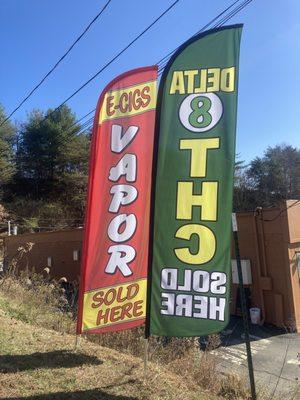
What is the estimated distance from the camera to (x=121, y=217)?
5902 millimetres

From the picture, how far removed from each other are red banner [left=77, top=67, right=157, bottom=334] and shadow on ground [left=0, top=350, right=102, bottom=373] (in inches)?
13.6

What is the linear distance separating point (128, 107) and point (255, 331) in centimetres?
1203

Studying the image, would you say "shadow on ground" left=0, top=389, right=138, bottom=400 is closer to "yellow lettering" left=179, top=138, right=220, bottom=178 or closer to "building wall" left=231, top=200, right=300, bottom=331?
"yellow lettering" left=179, top=138, right=220, bottom=178

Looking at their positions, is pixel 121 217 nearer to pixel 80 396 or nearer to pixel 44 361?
pixel 44 361

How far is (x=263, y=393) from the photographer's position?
5793 millimetres

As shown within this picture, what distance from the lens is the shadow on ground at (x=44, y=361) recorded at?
5.27 meters

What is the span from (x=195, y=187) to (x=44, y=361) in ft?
8.92

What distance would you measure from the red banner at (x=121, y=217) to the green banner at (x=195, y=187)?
2.13 ft

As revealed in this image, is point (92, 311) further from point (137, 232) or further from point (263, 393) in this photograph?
point (263, 393)

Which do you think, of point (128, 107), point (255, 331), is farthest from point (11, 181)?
point (128, 107)

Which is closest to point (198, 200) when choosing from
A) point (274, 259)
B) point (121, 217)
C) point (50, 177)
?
point (121, 217)

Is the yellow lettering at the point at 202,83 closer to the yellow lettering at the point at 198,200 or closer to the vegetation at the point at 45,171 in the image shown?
the yellow lettering at the point at 198,200

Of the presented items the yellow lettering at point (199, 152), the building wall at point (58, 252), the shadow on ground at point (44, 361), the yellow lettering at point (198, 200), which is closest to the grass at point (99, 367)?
the shadow on ground at point (44, 361)

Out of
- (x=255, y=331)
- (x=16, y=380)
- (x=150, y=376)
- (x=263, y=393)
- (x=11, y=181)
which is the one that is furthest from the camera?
(x=11, y=181)
